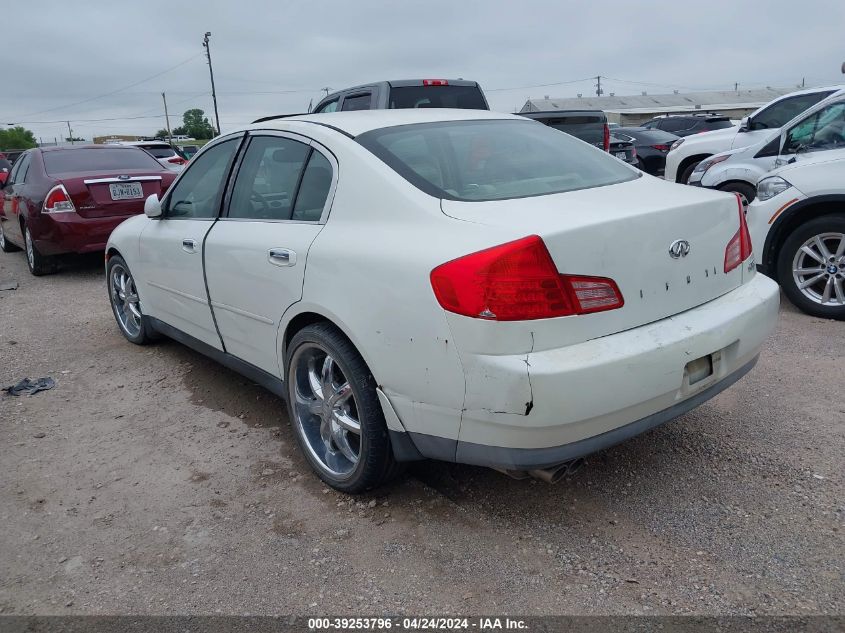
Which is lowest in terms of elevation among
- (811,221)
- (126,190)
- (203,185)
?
(811,221)

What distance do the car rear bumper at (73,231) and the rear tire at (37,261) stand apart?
1.54 feet

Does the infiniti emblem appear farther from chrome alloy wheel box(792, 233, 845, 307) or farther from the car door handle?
chrome alloy wheel box(792, 233, 845, 307)

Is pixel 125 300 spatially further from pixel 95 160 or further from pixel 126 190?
pixel 95 160

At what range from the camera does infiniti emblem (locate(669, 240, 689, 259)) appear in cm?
263

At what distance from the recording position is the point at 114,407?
14.1 feet

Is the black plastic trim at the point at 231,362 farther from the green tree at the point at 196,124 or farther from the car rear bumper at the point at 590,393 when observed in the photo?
the green tree at the point at 196,124

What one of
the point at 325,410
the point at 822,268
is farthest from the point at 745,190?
the point at 325,410

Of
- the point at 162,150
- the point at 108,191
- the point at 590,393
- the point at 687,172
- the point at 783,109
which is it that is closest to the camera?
the point at 590,393

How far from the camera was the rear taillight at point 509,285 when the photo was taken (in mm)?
2318

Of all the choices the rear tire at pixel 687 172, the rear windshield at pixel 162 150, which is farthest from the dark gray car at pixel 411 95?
the rear windshield at pixel 162 150

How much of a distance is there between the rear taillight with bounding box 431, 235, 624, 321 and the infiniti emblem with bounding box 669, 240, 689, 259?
50 centimetres

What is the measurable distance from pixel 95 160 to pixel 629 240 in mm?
7873

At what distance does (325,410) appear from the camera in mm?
3135

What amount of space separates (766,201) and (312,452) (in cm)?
425
